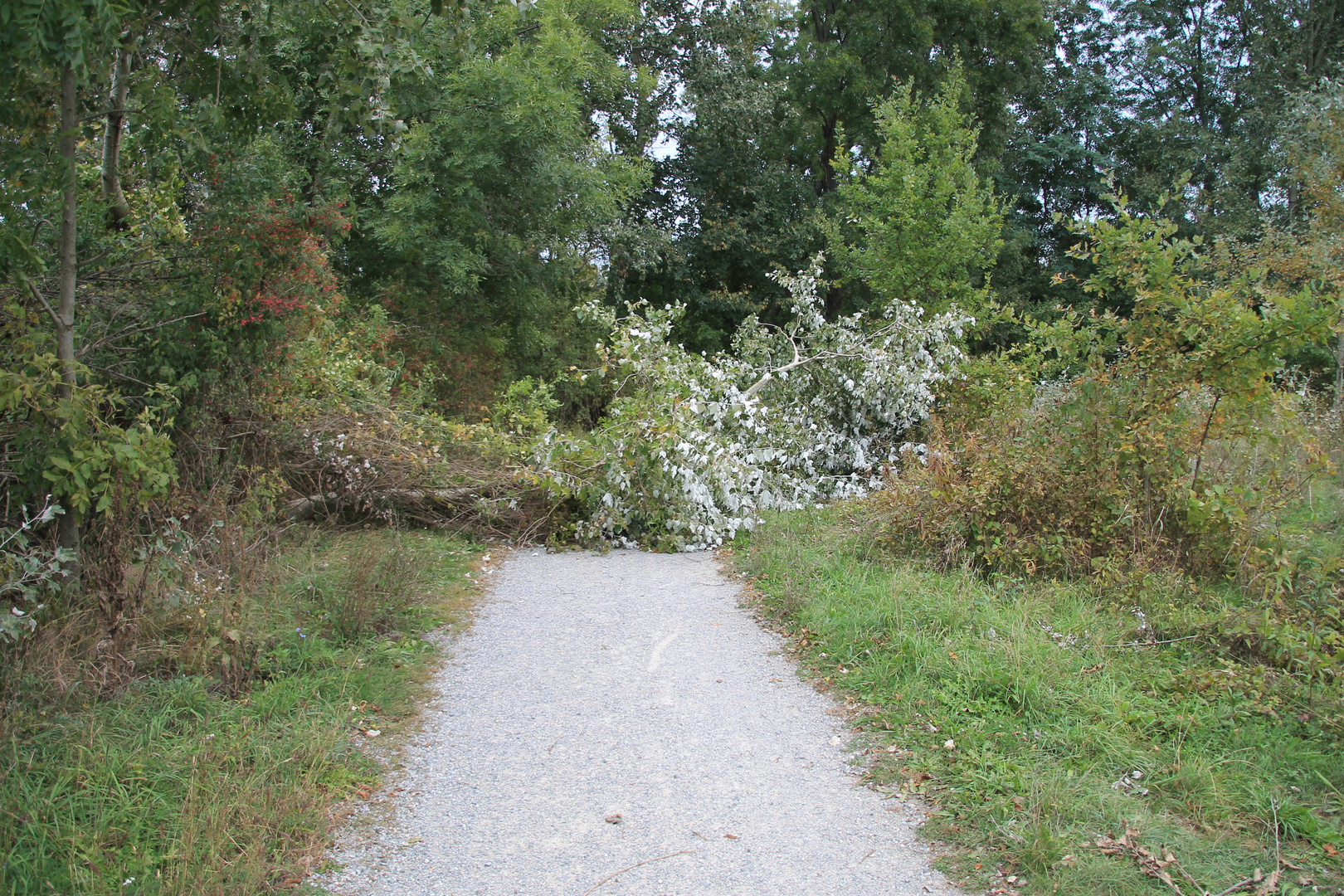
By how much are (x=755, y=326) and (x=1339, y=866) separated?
10271 mm

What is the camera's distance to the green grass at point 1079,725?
326 centimetres

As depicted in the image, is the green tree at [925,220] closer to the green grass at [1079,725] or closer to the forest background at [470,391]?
the forest background at [470,391]

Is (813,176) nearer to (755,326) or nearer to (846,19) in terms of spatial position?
(846,19)

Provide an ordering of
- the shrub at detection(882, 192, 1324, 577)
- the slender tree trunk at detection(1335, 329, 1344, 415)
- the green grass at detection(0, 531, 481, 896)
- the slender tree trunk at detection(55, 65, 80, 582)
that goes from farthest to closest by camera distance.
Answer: the slender tree trunk at detection(1335, 329, 1344, 415) → the shrub at detection(882, 192, 1324, 577) → the slender tree trunk at detection(55, 65, 80, 582) → the green grass at detection(0, 531, 481, 896)

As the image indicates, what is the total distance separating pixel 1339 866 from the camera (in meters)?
3.10

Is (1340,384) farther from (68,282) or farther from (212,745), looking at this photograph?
(68,282)

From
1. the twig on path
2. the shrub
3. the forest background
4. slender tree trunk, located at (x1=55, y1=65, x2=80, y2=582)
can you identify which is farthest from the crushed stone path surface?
the shrub

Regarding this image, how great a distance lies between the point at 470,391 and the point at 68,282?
10.3 meters

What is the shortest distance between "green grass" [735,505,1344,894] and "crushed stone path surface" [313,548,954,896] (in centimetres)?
32

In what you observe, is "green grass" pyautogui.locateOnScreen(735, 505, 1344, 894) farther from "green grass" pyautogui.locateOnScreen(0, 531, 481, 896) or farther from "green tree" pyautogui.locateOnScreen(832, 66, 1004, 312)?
"green tree" pyautogui.locateOnScreen(832, 66, 1004, 312)

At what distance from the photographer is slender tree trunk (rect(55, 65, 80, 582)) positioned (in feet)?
14.0

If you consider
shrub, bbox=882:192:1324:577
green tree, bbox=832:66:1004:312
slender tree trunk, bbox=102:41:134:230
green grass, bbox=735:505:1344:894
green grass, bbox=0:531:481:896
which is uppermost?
green tree, bbox=832:66:1004:312

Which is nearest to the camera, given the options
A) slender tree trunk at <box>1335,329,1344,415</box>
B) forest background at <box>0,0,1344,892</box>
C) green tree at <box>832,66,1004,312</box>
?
forest background at <box>0,0,1344,892</box>

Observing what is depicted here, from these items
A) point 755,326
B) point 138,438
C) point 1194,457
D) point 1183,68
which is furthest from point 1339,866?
point 1183,68
